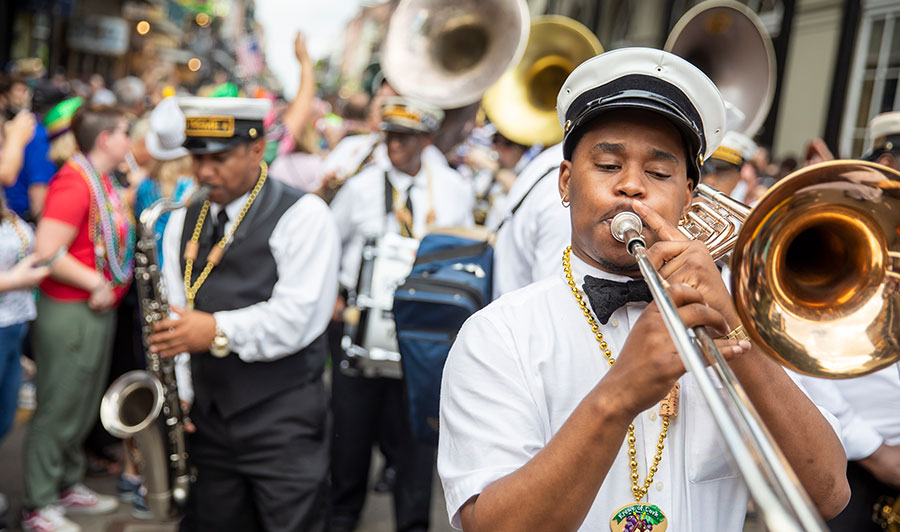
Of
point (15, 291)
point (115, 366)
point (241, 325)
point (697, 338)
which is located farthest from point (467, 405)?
point (115, 366)

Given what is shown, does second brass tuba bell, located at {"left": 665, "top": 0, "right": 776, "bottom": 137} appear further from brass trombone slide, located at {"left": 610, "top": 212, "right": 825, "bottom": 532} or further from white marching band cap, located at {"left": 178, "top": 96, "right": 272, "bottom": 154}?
brass trombone slide, located at {"left": 610, "top": 212, "right": 825, "bottom": 532}

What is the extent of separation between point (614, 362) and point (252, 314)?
2.11m

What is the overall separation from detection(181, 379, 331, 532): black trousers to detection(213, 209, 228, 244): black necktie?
734 millimetres

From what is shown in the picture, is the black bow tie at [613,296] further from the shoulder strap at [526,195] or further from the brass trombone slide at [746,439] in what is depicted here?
the shoulder strap at [526,195]

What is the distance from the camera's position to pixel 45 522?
4320 millimetres

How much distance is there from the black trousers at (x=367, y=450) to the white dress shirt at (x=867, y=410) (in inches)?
93.2

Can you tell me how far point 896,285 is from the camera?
62.4 inches

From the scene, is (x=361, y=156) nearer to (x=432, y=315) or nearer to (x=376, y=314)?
(x=376, y=314)

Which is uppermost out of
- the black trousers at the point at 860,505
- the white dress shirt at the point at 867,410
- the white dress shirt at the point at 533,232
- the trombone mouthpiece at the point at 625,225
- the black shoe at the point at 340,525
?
the white dress shirt at the point at 533,232

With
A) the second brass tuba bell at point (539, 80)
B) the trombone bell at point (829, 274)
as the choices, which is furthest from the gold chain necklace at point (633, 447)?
the second brass tuba bell at point (539, 80)

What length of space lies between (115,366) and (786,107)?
8972 mm

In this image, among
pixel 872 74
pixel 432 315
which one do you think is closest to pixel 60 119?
pixel 432 315

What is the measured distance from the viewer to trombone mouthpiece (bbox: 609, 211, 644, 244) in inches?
63.9

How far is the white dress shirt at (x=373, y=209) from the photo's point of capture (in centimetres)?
488
